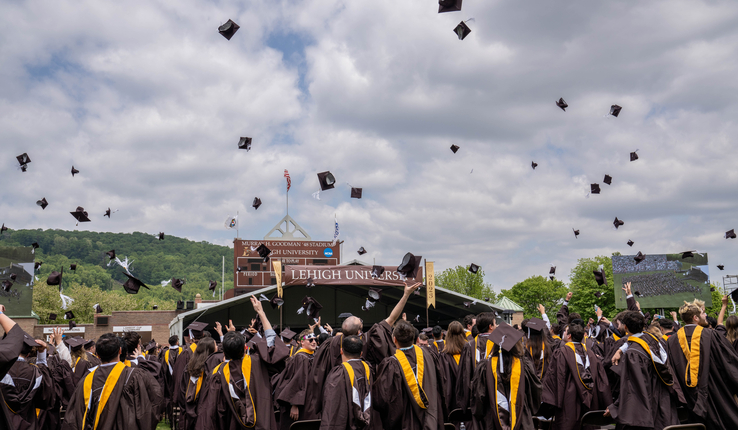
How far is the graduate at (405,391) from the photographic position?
4652 millimetres

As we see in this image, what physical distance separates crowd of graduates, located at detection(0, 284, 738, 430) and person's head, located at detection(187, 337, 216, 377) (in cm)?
2

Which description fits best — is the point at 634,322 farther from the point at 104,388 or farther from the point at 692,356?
the point at 104,388

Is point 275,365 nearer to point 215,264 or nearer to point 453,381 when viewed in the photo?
point 453,381

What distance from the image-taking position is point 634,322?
5355 millimetres

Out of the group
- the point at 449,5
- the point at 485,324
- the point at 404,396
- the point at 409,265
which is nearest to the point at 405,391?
the point at 404,396

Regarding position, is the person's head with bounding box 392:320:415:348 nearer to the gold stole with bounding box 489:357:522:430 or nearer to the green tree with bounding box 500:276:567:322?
the gold stole with bounding box 489:357:522:430

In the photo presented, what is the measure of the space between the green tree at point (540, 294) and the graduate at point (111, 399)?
65993 millimetres

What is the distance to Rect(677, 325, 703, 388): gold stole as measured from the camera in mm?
5355

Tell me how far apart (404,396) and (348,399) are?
21.1 inches

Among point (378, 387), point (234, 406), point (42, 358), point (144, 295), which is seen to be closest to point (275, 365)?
point (234, 406)

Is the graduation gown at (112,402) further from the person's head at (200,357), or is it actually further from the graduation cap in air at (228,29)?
the graduation cap in air at (228,29)

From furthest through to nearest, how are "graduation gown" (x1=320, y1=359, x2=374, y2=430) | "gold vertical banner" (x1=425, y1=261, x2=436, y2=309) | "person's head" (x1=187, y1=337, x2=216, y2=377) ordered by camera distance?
"gold vertical banner" (x1=425, y1=261, x2=436, y2=309) → "person's head" (x1=187, y1=337, x2=216, y2=377) → "graduation gown" (x1=320, y1=359, x2=374, y2=430)

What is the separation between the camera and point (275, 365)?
5.50 metres

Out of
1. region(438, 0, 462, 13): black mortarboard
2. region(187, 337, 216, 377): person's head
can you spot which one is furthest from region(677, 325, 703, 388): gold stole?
region(438, 0, 462, 13): black mortarboard
